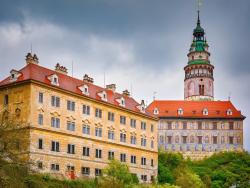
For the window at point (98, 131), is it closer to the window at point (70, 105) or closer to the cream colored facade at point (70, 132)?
the cream colored facade at point (70, 132)

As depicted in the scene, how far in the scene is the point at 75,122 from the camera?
5409 cm

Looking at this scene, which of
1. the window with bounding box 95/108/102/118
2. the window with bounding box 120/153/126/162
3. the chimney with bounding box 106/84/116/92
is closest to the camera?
the window with bounding box 95/108/102/118

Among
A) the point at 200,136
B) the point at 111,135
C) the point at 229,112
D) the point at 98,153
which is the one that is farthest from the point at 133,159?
the point at 229,112

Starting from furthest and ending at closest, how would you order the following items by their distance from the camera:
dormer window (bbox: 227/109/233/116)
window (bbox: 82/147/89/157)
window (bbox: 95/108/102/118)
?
dormer window (bbox: 227/109/233/116) → window (bbox: 95/108/102/118) → window (bbox: 82/147/89/157)

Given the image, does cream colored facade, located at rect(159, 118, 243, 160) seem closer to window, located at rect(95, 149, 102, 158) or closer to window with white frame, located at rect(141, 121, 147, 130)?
window with white frame, located at rect(141, 121, 147, 130)

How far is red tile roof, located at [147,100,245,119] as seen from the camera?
310ft

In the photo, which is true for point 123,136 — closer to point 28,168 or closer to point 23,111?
point 23,111

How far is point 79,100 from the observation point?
54969mm

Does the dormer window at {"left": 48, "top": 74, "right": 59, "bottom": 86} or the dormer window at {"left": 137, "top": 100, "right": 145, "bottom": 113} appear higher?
the dormer window at {"left": 48, "top": 74, "right": 59, "bottom": 86}

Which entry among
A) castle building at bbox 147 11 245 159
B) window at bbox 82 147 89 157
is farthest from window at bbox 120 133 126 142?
castle building at bbox 147 11 245 159

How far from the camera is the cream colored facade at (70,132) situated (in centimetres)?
4916

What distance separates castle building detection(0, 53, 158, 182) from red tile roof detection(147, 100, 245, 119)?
97.9ft

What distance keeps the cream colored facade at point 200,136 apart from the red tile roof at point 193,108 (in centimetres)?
91

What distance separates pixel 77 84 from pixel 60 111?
5570 millimetres
